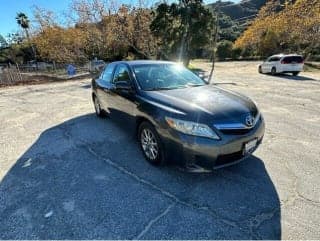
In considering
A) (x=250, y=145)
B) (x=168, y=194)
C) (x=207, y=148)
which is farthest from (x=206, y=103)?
(x=168, y=194)

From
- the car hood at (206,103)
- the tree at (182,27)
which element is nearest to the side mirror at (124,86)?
the car hood at (206,103)

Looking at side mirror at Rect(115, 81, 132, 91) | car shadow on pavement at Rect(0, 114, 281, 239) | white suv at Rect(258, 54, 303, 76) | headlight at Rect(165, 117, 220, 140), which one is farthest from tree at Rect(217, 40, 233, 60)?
headlight at Rect(165, 117, 220, 140)

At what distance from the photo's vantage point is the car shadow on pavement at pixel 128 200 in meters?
2.46

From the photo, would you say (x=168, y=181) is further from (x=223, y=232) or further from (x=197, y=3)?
(x=197, y=3)

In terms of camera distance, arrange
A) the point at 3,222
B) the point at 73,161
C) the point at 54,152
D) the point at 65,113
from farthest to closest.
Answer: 1. the point at 65,113
2. the point at 54,152
3. the point at 73,161
4. the point at 3,222

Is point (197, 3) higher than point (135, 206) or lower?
higher

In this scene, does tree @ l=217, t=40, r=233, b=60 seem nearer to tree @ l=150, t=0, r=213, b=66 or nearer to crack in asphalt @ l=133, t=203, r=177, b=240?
tree @ l=150, t=0, r=213, b=66

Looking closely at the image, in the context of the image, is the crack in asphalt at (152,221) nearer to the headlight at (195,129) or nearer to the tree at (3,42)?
the headlight at (195,129)

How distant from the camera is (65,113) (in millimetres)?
7039

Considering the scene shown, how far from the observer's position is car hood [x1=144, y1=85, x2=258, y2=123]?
10.2ft

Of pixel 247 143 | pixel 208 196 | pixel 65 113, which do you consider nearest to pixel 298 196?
pixel 247 143

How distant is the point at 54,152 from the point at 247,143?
3.15m

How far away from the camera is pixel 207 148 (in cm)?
295

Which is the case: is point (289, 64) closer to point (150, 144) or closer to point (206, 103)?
point (206, 103)
